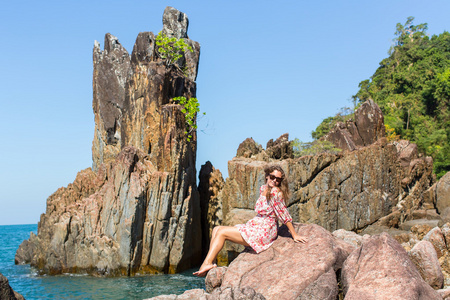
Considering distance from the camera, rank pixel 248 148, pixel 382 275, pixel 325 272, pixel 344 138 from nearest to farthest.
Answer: pixel 382 275
pixel 325 272
pixel 248 148
pixel 344 138

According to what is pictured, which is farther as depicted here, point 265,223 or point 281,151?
point 281,151

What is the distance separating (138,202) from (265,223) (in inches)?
595

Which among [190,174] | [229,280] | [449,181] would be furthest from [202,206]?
[229,280]

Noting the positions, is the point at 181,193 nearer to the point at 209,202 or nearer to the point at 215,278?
the point at 209,202

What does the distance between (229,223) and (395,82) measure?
4451cm

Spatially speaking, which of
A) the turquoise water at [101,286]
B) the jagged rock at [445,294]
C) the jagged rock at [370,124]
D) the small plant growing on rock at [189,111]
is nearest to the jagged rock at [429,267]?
the jagged rock at [445,294]

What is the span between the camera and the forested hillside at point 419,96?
156 ft

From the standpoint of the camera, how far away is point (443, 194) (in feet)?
100

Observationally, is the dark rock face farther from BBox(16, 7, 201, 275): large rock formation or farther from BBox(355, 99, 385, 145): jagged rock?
BBox(16, 7, 201, 275): large rock formation

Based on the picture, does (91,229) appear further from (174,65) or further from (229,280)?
(229,280)

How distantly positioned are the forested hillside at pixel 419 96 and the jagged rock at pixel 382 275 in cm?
4128

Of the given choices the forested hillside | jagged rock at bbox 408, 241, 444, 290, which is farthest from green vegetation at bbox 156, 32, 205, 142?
the forested hillside

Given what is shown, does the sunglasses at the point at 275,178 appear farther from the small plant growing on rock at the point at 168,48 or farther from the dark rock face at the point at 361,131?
the small plant growing on rock at the point at 168,48

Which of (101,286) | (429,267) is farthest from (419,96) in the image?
(429,267)
